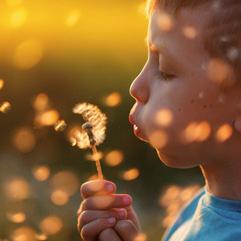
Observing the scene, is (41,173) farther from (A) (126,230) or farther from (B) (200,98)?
(B) (200,98)

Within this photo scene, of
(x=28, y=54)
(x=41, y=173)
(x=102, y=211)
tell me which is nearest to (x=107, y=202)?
(x=102, y=211)

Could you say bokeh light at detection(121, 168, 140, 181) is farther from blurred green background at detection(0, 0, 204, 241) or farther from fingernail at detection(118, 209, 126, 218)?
fingernail at detection(118, 209, 126, 218)

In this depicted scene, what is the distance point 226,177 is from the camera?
1.58 m

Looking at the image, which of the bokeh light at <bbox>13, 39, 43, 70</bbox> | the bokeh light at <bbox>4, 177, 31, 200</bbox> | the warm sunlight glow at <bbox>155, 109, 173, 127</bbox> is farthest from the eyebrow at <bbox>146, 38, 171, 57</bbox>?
the bokeh light at <bbox>13, 39, 43, 70</bbox>

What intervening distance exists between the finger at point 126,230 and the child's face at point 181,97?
18 centimetres

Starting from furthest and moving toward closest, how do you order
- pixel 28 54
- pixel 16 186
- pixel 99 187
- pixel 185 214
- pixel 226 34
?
pixel 28 54
pixel 16 186
pixel 185 214
pixel 99 187
pixel 226 34

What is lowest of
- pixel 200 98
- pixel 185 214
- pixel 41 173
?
pixel 41 173

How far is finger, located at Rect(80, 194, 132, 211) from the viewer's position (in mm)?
1678

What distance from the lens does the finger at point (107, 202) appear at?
1.68 m

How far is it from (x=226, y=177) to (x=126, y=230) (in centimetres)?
25

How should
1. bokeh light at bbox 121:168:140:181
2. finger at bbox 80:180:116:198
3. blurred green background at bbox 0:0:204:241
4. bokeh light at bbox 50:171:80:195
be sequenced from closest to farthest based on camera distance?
finger at bbox 80:180:116:198 < blurred green background at bbox 0:0:204:241 < bokeh light at bbox 50:171:80:195 < bokeh light at bbox 121:168:140:181

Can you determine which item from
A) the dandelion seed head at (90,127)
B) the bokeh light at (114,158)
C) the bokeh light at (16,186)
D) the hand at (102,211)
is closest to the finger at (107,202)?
the hand at (102,211)

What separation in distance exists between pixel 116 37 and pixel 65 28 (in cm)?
44

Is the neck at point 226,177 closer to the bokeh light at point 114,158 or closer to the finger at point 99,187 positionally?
the finger at point 99,187
